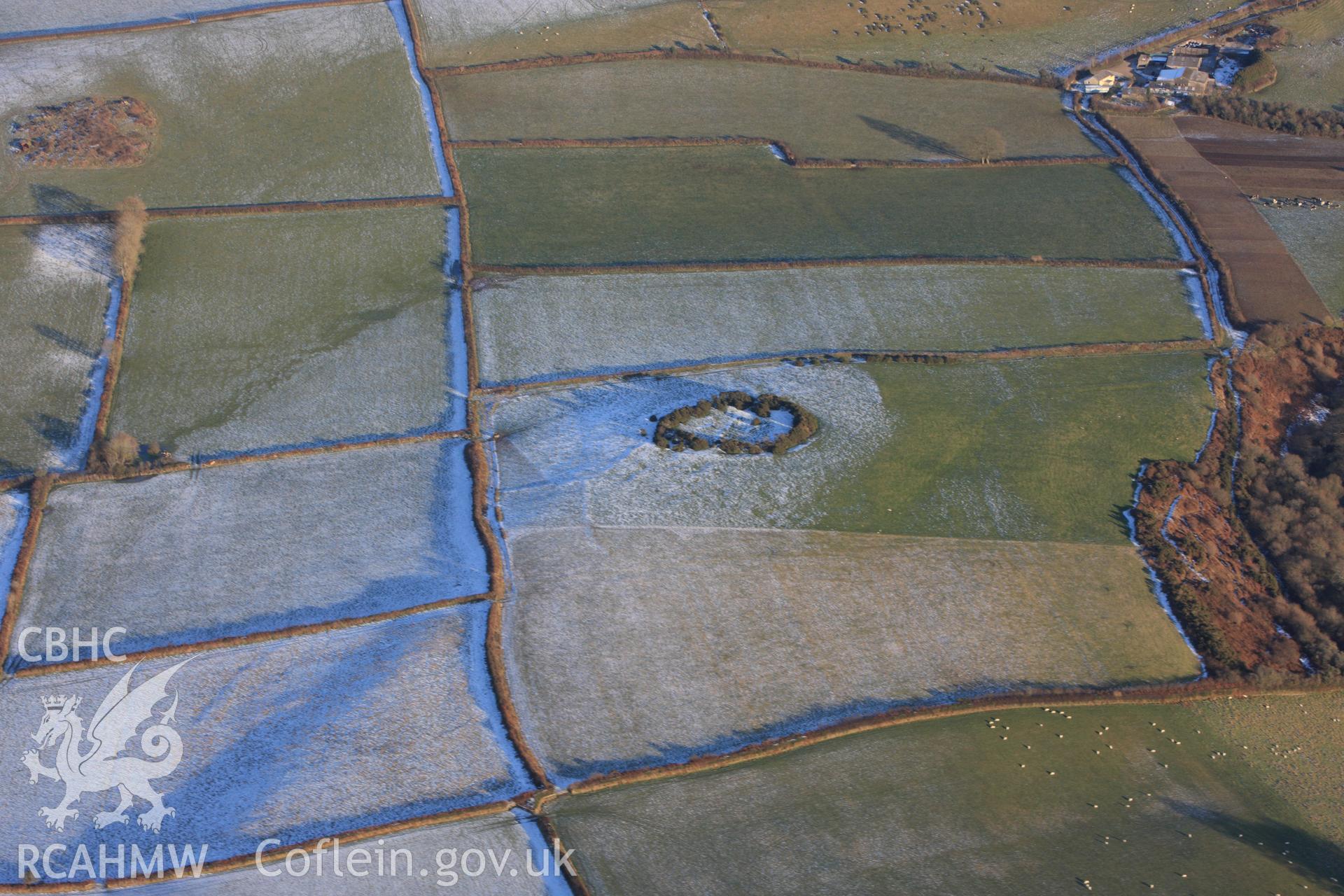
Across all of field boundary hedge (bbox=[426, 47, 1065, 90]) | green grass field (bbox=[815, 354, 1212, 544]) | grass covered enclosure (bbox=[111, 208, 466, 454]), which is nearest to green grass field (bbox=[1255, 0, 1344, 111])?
field boundary hedge (bbox=[426, 47, 1065, 90])

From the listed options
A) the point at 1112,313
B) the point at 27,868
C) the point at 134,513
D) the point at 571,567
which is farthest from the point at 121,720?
the point at 1112,313

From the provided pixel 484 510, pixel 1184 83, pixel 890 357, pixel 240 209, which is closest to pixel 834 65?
pixel 1184 83

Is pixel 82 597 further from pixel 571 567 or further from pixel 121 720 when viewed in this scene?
pixel 571 567

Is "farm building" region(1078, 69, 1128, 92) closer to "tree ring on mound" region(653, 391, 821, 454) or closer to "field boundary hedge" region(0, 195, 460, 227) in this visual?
"tree ring on mound" region(653, 391, 821, 454)

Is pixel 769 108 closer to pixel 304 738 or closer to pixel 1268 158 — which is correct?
pixel 1268 158

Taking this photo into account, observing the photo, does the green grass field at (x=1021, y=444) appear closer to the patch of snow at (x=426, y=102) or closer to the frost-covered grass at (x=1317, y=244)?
the frost-covered grass at (x=1317, y=244)

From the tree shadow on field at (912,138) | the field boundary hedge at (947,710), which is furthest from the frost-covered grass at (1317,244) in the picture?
the field boundary hedge at (947,710)
